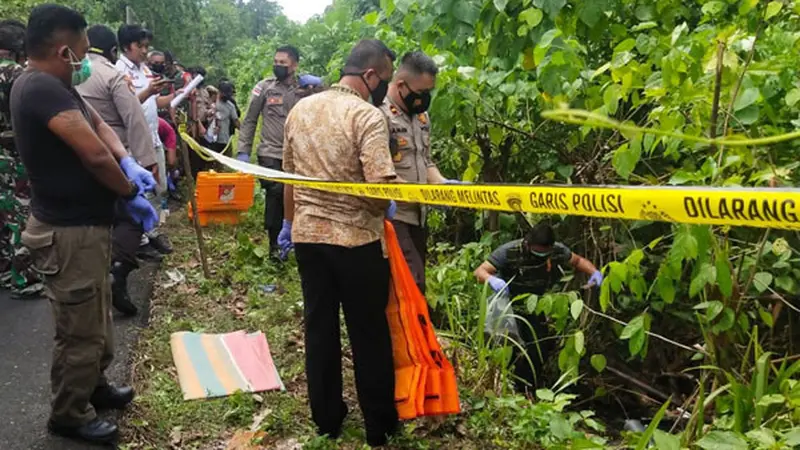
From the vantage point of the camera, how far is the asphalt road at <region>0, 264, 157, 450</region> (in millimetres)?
3172

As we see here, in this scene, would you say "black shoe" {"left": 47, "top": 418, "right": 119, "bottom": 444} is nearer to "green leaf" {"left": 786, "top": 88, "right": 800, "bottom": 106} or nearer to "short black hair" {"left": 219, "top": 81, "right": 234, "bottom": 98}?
"green leaf" {"left": 786, "top": 88, "right": 800, "bottom": 106}

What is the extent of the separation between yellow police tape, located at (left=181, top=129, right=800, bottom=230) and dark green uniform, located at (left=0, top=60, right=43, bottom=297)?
11.9 ft

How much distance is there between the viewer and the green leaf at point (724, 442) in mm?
2420

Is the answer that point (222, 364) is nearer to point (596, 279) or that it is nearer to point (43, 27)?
point (43, 27)

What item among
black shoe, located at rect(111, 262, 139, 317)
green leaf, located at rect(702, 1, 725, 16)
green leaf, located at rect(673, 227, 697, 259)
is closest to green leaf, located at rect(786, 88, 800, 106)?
green leaf, located at rect(673, 227, 697, 259)

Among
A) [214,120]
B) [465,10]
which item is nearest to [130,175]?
[465,10]

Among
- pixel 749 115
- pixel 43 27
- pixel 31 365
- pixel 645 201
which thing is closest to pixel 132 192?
pixel 43 27

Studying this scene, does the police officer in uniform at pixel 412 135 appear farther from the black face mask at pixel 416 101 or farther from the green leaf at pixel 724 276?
the green leaf at pixel 724 276

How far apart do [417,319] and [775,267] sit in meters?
1.62

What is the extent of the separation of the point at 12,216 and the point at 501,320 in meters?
3.43

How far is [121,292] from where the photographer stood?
15.6ft

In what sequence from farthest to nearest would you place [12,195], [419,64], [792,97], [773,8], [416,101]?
1. [12,195]
2. [416,101]
3. [419,64]
4. [773,8]
5. [792,97]

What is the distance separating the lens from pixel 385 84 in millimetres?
3391

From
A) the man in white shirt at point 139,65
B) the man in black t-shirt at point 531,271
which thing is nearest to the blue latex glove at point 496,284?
the man in black t-shirt at point 531,271
